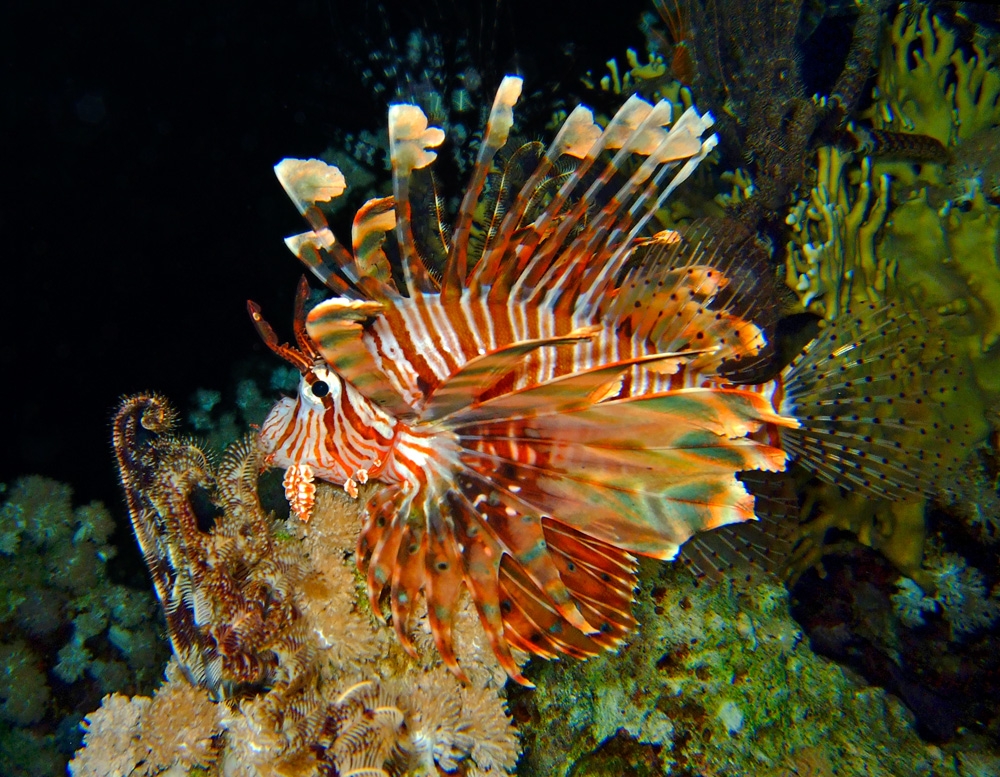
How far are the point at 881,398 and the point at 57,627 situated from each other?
5630 mm

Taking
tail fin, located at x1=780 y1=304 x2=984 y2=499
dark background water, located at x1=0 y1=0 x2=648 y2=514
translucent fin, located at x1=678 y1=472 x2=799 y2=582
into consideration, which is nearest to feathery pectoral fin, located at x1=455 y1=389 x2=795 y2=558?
translucent fin, located at x1=678 y1=472 x2=799 y2=582

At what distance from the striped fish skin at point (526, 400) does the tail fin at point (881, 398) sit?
21 centimetres

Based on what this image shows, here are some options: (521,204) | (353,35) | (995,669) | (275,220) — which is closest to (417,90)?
(353,35)

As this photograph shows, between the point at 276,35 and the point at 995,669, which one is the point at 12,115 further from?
the point at 995,669

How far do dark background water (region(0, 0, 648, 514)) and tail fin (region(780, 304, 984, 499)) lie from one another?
5458mm

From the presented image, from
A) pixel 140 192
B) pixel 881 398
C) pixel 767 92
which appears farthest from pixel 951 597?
pixel 140 192

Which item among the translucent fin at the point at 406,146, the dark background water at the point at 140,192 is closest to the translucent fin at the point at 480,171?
the translucent fin at the point at 406,146

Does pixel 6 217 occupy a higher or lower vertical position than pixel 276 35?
lower

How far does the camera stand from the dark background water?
258 inches

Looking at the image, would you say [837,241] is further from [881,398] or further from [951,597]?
[951,597]

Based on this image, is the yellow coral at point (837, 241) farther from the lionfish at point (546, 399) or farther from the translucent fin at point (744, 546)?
the translucent fin at point (744, 546)

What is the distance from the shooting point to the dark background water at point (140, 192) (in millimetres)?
6559

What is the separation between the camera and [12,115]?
22.4 feet

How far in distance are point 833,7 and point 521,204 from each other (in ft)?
13.9
